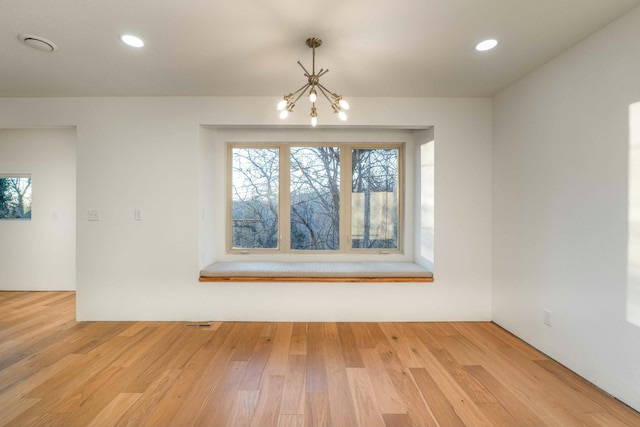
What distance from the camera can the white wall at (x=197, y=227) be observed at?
3303 millimetres

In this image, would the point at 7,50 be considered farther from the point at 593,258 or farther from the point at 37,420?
the point at 593,258

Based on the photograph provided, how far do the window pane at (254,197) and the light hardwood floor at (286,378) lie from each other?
109 cm

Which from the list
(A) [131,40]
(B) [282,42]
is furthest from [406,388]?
(A) [131,40]

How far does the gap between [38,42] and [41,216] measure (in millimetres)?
3133

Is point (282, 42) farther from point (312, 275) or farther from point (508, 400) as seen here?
point (508, 400)

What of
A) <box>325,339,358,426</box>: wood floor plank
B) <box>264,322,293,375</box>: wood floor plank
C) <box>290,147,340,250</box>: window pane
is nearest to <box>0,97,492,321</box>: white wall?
<box>264,322,293,375</box>: wood floor plank

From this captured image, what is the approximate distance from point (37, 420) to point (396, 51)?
3316 millimetres

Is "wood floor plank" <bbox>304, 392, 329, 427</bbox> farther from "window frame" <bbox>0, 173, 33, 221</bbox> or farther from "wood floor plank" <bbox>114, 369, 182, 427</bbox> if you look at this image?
"window frame" <bbox>0, 173, 33, 221</bbox>

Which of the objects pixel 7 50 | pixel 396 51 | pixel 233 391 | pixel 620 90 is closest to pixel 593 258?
pixel 620 90

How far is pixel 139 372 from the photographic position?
90.6 inches

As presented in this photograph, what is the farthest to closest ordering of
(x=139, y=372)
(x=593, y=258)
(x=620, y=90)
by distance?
(x=139, y=372), (x=593, y=258), (x=620, y=90)

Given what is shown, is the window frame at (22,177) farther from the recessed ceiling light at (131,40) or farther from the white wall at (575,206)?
the white wall at (575,206)

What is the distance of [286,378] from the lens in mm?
2225

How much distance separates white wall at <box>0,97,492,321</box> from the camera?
10.8 feet
